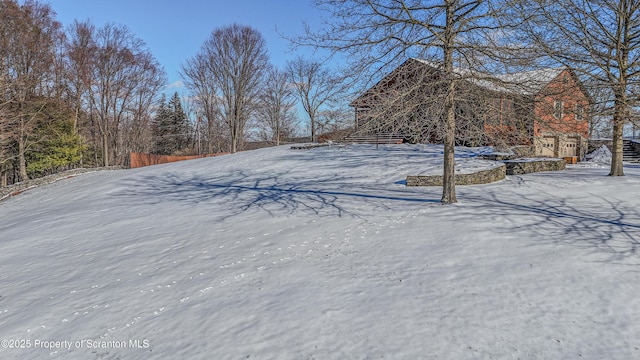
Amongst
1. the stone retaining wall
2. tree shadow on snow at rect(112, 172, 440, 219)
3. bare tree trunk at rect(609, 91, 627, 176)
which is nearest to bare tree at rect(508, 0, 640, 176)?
bare tree trunk at rect(609, 91, 627, 176)

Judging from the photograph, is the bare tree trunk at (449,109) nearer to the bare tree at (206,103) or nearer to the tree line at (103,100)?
the tree line at (103,100)

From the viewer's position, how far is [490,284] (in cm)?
443

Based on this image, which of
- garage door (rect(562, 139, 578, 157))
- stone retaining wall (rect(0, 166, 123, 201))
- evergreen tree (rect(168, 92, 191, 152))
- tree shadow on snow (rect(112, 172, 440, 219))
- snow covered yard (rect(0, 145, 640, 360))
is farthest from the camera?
evergreen tree (rect(168, 92, 191, 152))

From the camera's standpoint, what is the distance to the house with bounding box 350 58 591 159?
7.59 m

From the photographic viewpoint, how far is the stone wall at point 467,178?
434 inches

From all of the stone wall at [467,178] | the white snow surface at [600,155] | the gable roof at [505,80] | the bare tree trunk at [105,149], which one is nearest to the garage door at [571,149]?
the white snow surface at [600,155]

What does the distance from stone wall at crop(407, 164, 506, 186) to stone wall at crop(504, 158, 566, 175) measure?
1607 millimetres

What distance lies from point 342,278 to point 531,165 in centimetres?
1117

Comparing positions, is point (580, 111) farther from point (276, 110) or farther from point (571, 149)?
point (276, 110)

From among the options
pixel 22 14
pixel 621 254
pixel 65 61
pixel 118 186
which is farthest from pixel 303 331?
pixel 65 61

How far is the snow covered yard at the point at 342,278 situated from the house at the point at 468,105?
67.6 inches

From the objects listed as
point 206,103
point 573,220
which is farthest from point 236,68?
point 573,220

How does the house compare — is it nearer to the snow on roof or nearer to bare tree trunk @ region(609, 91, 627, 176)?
the snow on roof

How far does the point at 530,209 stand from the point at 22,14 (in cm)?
3136
